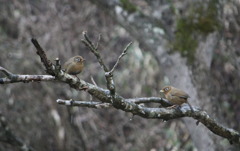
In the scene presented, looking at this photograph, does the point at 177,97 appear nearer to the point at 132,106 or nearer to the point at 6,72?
the point at 132,106

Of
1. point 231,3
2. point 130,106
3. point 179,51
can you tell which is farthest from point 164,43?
point 130,106

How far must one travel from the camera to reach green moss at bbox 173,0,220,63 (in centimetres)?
646

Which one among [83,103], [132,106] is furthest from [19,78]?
[132,106]

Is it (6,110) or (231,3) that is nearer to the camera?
(231,3)

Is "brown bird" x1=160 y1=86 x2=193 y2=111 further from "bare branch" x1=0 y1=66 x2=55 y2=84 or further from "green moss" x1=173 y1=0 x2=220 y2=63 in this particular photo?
"green moss" x1=173 y1=0 x2=220 y2=63

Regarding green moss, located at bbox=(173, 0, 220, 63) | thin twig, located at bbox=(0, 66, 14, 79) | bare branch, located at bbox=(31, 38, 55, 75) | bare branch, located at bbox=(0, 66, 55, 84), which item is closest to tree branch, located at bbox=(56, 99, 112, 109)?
bare branch, located at bbox=(0, 66, 55, 84)

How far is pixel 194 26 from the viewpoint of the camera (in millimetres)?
6637

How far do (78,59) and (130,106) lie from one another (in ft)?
2.97

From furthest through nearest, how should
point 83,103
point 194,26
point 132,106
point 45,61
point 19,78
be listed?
point 194,26
point 132,106
point 83,103
point 19,78
point 45,61

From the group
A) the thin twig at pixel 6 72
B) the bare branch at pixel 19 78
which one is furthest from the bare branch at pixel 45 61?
the thin twig at pixel 6 72

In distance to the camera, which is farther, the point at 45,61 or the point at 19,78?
→ the point at 19,78

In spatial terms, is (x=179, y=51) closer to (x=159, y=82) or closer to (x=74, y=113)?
(x=159, y=82)

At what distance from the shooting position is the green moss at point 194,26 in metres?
6.46

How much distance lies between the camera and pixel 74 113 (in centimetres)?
1033
